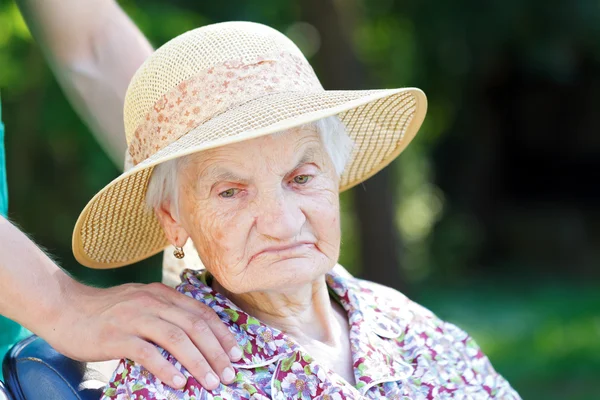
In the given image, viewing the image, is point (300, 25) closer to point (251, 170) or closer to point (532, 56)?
point (532, 56)

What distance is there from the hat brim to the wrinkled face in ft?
0.30

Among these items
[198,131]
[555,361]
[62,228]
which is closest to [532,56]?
[555,361]

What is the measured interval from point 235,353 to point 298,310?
0.31 metres

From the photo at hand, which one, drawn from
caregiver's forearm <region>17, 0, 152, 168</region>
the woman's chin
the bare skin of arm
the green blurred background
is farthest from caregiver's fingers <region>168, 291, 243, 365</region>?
the green blurred background

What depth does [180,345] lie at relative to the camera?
1.99 m

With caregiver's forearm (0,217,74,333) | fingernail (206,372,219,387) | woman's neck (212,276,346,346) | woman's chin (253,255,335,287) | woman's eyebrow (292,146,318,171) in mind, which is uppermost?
woman's eyebrow (292,146,318,171)

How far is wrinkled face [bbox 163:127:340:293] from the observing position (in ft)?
6.80

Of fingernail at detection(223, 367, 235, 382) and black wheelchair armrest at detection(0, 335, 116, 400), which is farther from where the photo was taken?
black wheelchair armrest at detection(0, 335, 116, 400)

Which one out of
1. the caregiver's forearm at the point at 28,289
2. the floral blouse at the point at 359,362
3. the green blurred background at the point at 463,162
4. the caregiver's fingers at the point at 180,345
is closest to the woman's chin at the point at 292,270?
the floral blouse at the point at 359,362

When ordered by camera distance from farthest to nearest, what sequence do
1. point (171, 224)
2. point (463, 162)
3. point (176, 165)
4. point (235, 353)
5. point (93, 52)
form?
1. point (463, 162)
2. point (93, 52)
3. point (171, 224)
4. point (176, 165)
5. point (235, 353)

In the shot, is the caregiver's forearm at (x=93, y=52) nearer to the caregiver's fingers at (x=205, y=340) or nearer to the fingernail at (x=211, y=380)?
the caregiver's fingers at (x=205, y=340)

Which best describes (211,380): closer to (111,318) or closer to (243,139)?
(111,318)

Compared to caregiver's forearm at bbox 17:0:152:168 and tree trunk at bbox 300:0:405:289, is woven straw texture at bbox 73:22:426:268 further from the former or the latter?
tree trunk at bbox 300:0:405:289

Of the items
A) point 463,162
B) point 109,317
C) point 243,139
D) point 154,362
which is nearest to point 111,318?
point 109,317
